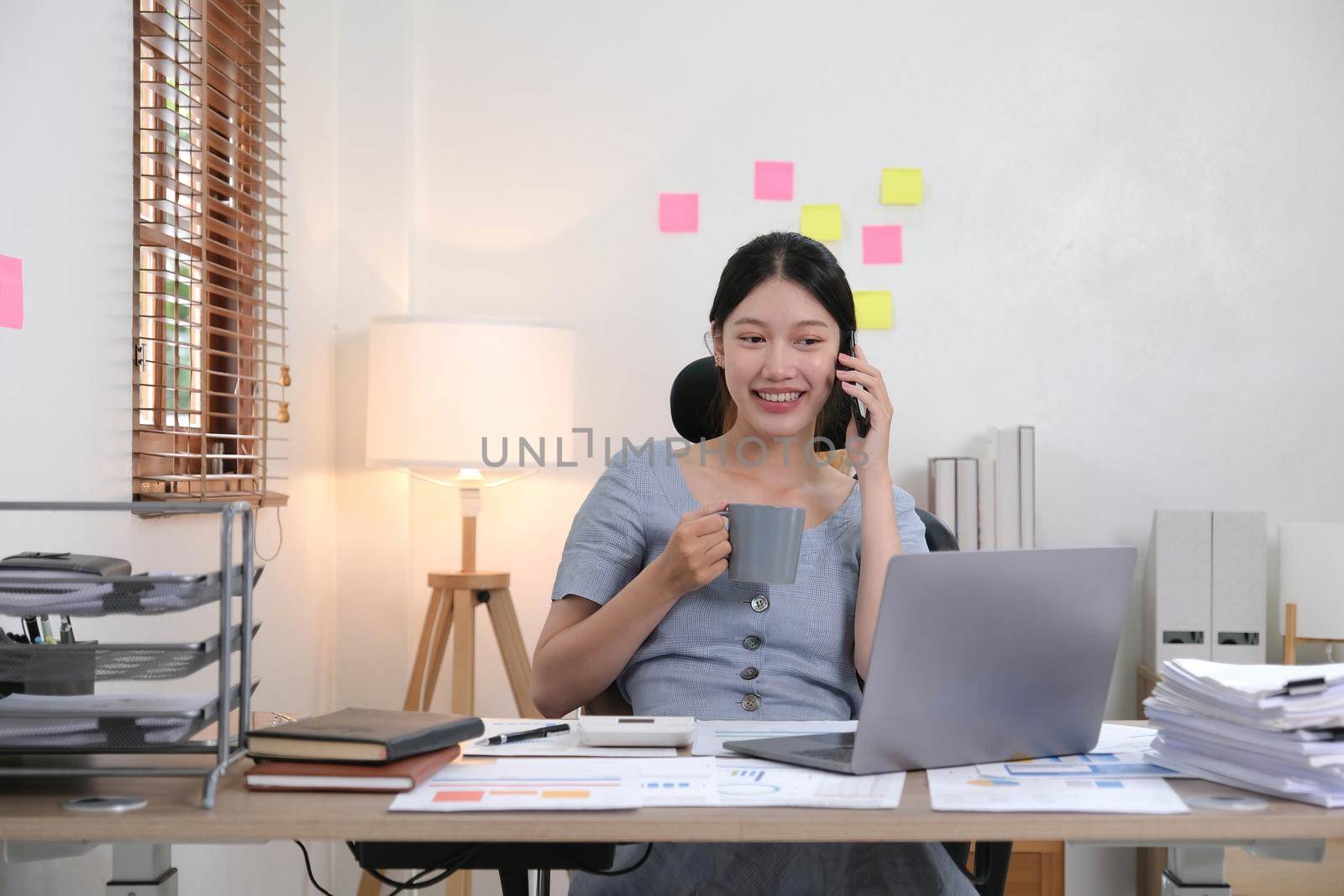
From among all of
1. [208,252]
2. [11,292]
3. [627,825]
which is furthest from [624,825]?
[208,252]

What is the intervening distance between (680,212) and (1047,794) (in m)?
2.09

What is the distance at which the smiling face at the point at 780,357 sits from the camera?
1676mm

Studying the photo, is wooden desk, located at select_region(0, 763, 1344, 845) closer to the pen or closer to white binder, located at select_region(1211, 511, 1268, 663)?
the pen

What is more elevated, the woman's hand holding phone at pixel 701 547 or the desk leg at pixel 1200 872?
the woman's hand holding phone at pixel 701 547

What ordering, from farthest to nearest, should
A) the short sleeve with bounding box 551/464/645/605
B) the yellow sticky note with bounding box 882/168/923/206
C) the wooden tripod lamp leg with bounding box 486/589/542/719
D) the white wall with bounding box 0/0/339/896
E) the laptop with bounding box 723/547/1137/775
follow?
the yellow sticky note with bounding box 882/168/923/206 → the wooden tripod lamp leg with bounding box 486/589/542/719 → the short sleeve with bounding box 551/464/645/605 → the white wall with bounding box 0/0/339/896 → the laptop with bounding box 723/547/1137/775

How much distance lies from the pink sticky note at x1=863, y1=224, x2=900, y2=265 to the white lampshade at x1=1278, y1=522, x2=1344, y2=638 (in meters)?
1.06

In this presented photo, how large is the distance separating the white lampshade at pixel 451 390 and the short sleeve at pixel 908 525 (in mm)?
1001

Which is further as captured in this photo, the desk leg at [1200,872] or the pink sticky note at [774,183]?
the pink sticky note at [774,183]

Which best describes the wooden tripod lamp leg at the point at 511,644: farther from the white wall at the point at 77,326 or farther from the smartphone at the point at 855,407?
the smartphone at the point at 855,407

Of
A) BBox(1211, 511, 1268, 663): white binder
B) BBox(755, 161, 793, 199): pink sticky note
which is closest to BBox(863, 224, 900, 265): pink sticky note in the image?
BBox(755, 161, 793, 199): pink sticky note

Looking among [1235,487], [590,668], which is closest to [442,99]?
[590,668]

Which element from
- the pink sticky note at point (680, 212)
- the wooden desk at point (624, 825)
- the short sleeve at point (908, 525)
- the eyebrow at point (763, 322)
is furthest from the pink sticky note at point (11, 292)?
the pink sticky note at point (680, 212)

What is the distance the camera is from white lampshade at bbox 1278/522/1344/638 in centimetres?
268

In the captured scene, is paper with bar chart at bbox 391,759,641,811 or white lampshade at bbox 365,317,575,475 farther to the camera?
white lampshade at bbox 365,317,575,475
